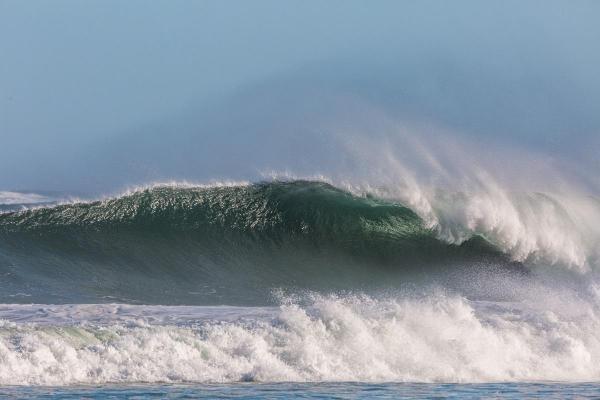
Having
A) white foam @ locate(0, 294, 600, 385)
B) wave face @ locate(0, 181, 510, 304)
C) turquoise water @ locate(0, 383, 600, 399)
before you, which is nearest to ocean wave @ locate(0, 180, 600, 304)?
wave face @ locate(0, 181, 510, 304)

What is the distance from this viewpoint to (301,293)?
17391mm

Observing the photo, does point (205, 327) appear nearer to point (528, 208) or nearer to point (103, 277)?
point (103, 277)

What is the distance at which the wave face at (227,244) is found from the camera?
691 inches

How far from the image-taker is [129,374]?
36.6 feet

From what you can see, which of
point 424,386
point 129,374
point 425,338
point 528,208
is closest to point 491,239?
point 528,208

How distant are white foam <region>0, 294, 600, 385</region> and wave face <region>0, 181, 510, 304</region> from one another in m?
3.69

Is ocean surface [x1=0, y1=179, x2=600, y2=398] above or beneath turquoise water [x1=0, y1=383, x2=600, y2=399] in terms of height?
above

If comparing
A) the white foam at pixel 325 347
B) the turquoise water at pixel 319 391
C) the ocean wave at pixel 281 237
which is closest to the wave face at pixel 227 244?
the ocean wave at pixel 281 237

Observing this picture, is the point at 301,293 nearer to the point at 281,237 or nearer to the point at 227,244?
the point at 281,237

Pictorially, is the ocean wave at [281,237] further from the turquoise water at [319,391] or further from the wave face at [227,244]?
the turquoise water at [319,391]

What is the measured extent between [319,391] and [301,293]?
674 cm

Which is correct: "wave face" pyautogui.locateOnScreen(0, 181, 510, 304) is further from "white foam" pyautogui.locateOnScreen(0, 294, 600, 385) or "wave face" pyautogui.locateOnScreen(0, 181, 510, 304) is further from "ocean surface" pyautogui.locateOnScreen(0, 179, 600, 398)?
"white foam" pyautogui.locateOnScreen(0, 294, 600, 385)

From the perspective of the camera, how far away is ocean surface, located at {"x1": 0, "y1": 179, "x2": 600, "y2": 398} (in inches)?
448

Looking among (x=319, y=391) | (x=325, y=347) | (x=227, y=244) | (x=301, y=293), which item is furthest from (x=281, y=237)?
(x=319, y=391)
